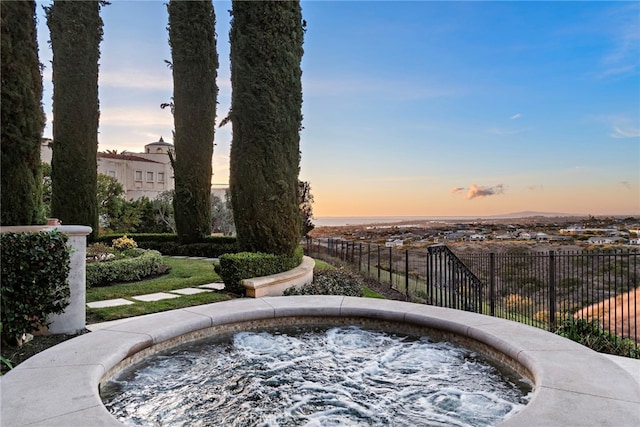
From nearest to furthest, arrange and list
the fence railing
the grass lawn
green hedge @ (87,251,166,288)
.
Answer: the grass lawn
the fence railing
green hedge @ (87,251,166,288)

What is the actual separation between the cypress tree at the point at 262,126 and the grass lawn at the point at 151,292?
1334mm

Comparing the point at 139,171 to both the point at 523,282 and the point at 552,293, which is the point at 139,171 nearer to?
the point at 523,282

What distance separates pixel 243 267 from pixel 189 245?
751 centimetres

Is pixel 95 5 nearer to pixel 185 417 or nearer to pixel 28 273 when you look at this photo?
pixel 28 273

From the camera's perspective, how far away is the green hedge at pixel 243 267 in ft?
20.6

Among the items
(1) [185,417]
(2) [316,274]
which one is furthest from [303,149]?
(1) [185,417]

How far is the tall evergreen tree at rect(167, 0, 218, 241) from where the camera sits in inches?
511

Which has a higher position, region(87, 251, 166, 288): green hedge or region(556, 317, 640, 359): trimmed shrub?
region(87, 251, 166, 288): green hedge

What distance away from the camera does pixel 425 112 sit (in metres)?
10.2

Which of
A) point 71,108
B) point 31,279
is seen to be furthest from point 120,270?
point 71,108

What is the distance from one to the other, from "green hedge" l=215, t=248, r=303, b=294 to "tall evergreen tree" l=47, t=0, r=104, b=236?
342 inches

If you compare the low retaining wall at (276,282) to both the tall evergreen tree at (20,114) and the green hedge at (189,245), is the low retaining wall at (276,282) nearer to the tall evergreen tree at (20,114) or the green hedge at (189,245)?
the tall evergreen tree at (20,114)

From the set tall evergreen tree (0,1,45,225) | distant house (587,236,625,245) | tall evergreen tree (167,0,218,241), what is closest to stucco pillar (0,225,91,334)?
tall evergreen tree (0,1,45,225)

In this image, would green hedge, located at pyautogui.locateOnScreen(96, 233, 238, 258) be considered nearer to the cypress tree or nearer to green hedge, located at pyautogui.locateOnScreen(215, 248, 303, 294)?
the cypress tree
